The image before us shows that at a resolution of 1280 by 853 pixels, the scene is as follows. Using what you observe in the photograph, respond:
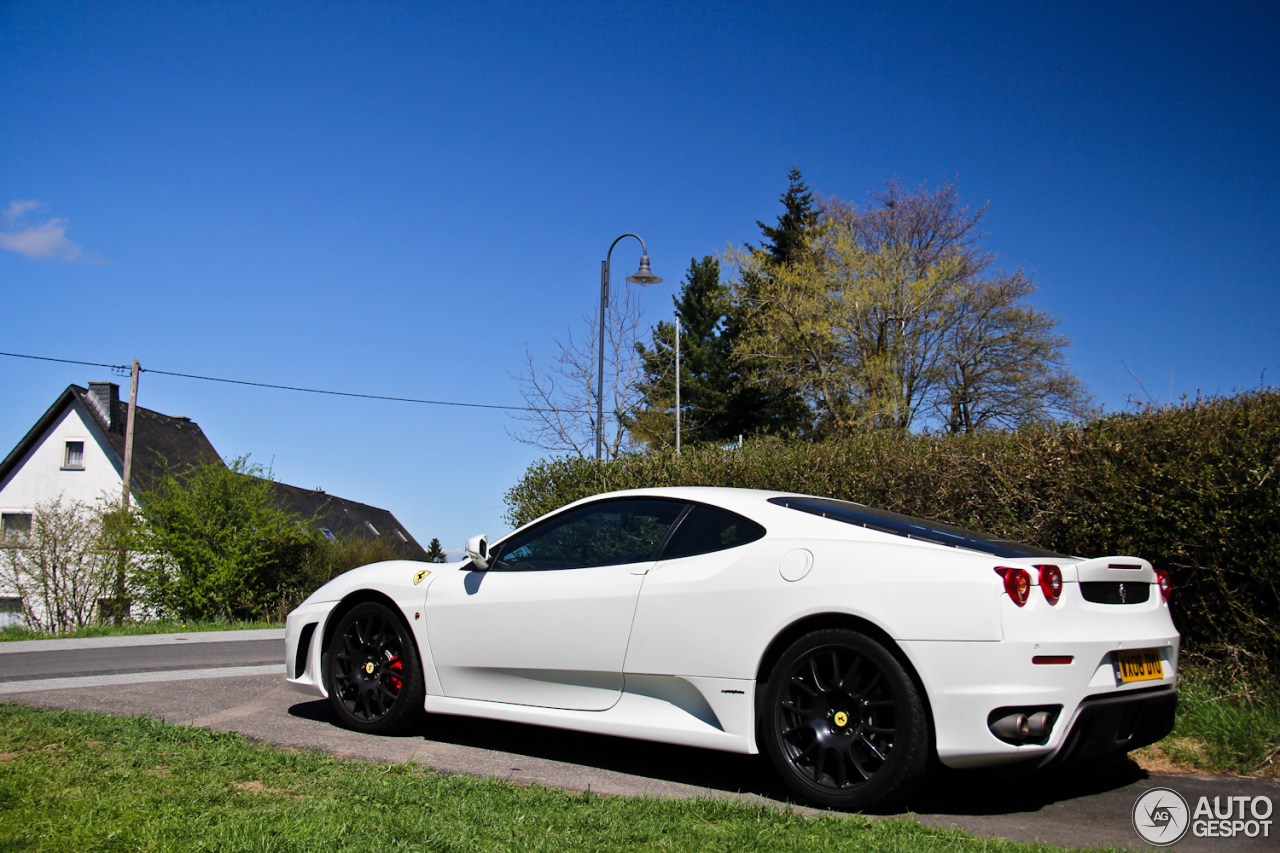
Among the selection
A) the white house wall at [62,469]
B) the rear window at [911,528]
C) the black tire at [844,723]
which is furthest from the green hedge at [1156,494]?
the white house wall at [62,469]

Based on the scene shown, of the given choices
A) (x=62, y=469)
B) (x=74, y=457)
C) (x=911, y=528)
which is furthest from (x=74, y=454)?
(x=911, y=528)

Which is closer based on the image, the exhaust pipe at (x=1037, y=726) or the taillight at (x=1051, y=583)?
the exhaust pipe at (x=1037, y=726)

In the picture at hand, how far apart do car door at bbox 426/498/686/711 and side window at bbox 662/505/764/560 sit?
104 mm

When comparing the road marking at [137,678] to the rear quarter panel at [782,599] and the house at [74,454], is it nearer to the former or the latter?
the rear quarter panel at [782,599]

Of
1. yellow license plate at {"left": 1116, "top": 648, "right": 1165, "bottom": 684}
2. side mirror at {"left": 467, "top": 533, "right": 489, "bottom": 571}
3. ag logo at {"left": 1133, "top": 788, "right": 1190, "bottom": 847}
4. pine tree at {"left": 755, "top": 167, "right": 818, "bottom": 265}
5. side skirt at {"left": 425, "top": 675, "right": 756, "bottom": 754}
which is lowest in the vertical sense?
ag logo at {"left": 1133, "top": 788, "right": 1190, "bottom": 847}

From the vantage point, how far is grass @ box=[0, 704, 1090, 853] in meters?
3.10

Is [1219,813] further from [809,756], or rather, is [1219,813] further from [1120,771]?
[809,756]

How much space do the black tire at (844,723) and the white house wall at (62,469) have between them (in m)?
39.6

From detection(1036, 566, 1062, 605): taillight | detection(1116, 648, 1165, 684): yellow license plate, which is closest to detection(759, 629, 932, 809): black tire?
detection(1036, 566, 1062, 605): taillight

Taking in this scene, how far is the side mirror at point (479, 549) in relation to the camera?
16.8 feet

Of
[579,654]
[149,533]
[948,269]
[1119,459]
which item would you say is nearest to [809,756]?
[579,654]

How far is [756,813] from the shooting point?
142 inches

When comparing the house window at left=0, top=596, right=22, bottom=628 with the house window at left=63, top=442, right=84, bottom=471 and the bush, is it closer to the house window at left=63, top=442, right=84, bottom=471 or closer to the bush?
the house window at left=63, top=442, right=84, bottom=471

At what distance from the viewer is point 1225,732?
15.5ft
